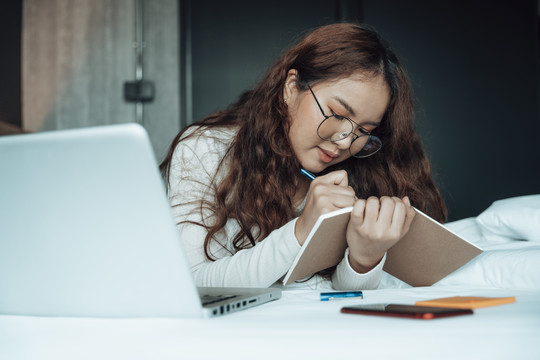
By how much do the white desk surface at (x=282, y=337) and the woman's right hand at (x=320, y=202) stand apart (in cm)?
33

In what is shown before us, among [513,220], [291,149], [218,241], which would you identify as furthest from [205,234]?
[513,220]

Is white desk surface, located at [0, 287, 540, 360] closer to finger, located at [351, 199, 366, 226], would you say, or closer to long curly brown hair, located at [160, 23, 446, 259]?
finger, located at [351, 199, 366, 226]

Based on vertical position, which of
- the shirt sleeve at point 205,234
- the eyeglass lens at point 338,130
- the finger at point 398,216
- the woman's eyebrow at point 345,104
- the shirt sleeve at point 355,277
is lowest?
the shirt sleeve at point 355,277

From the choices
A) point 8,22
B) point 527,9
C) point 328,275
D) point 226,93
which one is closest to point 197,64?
point 226,93

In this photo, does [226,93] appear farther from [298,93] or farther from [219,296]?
[219,296]

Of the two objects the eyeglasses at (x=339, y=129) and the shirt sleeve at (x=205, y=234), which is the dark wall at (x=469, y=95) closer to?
the eyeglasses at (x=339, y=129)

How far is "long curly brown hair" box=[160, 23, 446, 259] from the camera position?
1.32m

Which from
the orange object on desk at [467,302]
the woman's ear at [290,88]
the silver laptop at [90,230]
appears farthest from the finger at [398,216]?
the woman's ear at [290,88]

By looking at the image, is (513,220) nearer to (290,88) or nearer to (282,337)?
(290,88)

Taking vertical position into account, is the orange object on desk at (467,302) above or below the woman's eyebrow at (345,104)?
below

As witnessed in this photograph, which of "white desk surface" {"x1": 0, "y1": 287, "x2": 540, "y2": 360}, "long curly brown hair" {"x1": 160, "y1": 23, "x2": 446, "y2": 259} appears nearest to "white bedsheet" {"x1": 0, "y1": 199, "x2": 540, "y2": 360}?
"white desk surface" {"x1": 0, "y1": 287, "x2": 540, "y2": 360}

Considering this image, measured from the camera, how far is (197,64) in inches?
130

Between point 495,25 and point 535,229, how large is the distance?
230 centimetres

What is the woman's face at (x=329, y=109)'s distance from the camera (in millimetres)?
1300
